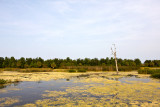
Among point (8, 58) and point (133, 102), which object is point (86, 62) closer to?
point (8, 58)

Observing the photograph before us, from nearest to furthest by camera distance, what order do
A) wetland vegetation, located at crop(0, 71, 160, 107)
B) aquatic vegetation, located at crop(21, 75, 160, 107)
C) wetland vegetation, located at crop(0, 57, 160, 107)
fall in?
aquatic vegetation, located at crop(21, 75, 160, 107), wetland vegetation, located at crop(0, 71, 160, 107), wetland vegetation, located at crop(0, 57, 160, 107)

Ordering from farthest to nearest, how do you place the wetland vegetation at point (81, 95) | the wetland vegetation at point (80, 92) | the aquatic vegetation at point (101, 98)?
1. the wetland vegetation at point (80, 92)
2. the wetland vegetation at point (81, 95)
3. the aquatic vegetation at point (101, 98)

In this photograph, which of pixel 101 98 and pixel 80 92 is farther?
pixel 80 92

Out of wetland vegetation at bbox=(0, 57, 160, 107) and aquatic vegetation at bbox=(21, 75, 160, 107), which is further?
wetland vegetation at bbox=(0, 57, 160, 107)

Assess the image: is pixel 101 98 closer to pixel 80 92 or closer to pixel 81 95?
pixel 81 95

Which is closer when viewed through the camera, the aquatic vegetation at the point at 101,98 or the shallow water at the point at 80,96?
the aquatic vegetation at the point at 101,98

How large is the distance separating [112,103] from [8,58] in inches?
2247

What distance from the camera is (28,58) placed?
56312 mm

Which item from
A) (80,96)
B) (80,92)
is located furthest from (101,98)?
(80,92)

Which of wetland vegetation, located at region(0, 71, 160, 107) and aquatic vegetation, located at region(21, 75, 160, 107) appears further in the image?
wetland vegetation, located at region(0, 71, 160, 107)

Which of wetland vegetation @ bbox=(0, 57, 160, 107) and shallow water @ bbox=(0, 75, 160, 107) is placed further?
wetland vegetation @ bbox=(0, 57, 160, 107)

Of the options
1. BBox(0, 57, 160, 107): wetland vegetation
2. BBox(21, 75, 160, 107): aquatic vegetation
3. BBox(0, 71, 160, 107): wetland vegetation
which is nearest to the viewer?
BBox(21, 75, 160, 107): aquatic vegetation

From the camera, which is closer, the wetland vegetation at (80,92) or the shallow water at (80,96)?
the shallow water at (80,96)

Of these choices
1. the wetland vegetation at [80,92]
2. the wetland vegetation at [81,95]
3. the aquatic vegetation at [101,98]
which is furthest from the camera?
the wetland vegetation at [80,92]
